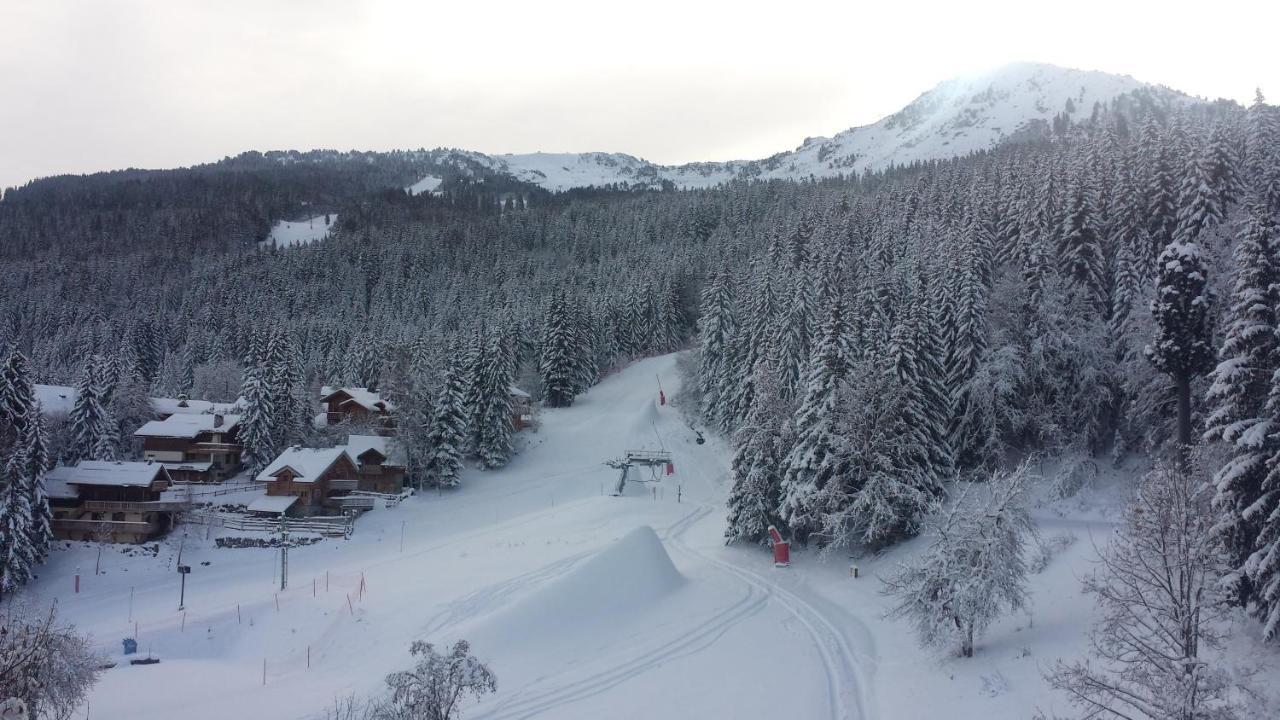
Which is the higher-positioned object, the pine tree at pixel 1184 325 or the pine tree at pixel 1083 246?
the pine tree at pixel 1083 246

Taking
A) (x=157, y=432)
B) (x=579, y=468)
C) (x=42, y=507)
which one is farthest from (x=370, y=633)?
(x=157, y=432)

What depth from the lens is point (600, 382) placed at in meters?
92.4

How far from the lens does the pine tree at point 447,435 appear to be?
198 feet

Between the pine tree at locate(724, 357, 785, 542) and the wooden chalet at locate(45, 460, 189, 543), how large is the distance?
40.9 m

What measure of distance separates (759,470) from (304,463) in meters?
37.7

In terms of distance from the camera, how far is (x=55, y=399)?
220ft

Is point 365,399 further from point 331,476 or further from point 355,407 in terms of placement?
point 331,476

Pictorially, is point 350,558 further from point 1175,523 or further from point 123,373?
point 123,373

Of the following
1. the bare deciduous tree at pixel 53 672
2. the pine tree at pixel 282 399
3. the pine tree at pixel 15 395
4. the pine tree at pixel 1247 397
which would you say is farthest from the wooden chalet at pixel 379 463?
the pine tree at pixel 1247 397

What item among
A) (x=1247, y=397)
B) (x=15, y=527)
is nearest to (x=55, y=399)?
(x=15, y=527)

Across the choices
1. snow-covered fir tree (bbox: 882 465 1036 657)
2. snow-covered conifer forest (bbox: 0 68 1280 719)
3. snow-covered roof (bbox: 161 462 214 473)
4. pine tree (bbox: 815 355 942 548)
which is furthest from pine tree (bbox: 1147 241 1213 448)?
snow-covered roof (bbox: 161 462 214 473)

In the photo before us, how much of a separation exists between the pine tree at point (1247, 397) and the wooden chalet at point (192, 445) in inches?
2801

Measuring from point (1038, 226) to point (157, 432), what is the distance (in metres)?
74.0

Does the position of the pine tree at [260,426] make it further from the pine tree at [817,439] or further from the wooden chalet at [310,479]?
the pine tree at [817,439]
